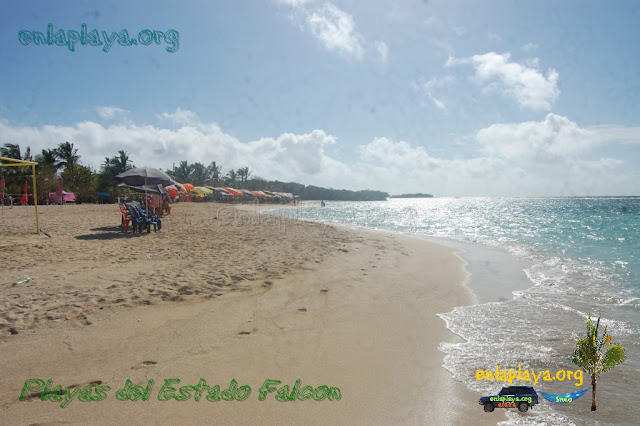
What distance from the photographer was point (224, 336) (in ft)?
13.5

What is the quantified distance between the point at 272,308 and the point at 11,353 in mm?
2859

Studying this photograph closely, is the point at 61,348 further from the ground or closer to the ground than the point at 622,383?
further from the ground

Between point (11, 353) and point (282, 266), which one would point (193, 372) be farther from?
point (282, 266)

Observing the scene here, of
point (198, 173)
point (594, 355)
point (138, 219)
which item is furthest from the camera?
point (198, 173)

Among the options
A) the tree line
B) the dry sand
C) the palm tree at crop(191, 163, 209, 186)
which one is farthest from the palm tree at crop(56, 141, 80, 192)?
the dry sand

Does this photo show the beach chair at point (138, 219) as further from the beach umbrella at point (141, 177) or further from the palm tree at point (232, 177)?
the palm tree at point (232, 177)

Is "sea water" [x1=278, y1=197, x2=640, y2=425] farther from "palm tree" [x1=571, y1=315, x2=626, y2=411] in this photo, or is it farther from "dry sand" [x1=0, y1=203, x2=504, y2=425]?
"palm tree" [x1=571, y1=315, x2=626, y2=411]

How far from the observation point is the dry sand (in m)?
2.85

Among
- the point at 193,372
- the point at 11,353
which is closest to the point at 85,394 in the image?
the point at 193,372

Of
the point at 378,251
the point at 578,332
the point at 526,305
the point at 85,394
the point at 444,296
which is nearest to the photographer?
the point at 85,394

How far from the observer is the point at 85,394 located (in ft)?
9.38

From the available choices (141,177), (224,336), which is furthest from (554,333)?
(141,177)

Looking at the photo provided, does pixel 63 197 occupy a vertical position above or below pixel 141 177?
below

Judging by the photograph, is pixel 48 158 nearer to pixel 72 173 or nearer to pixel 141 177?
pixel 72 173
